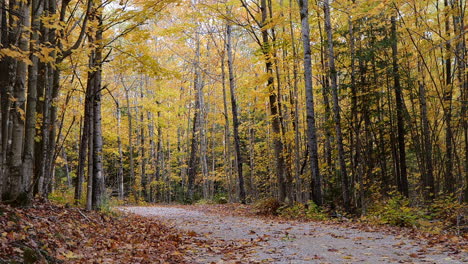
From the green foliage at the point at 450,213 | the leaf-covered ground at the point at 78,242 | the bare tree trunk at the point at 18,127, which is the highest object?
the bare tree trunk at the point at 18,127

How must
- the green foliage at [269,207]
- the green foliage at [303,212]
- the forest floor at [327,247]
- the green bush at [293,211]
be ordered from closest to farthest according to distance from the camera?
the forest floor at [327,247]
the green foliage at [303,212]
the green bush at [293,211]
the green foliage at [269,207]

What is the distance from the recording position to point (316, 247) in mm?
5445

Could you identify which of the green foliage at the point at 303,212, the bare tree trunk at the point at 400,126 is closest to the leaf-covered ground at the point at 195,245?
the green foliage at the point at 303,212

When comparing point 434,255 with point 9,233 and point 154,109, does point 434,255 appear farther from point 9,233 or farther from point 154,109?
point 154,109

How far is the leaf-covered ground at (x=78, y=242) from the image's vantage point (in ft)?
13.2

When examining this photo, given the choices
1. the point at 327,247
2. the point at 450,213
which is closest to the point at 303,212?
the point at 450,213

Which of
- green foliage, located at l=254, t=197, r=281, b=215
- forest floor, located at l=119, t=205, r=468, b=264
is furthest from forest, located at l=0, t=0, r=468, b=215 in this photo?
forest floor, located at l=119, t=205, r=468, b=264

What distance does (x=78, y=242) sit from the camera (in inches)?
210

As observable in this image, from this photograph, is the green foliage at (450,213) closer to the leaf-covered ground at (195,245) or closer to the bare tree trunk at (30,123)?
the leaf-covered ground at (195,245)

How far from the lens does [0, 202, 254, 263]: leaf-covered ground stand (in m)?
4.03

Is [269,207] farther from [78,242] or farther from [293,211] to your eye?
[78,242]

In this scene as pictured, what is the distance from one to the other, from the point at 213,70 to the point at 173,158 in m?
9.81

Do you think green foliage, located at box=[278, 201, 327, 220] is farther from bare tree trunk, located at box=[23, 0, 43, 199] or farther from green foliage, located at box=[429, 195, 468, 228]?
bare tree trunk, located at box=[23, 0, 43, 199]

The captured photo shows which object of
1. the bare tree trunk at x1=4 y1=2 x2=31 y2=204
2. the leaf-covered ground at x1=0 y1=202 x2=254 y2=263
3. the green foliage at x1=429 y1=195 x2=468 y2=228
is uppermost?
the bare tree trunk at x1=4 y1=2 x2=31 y2=204
